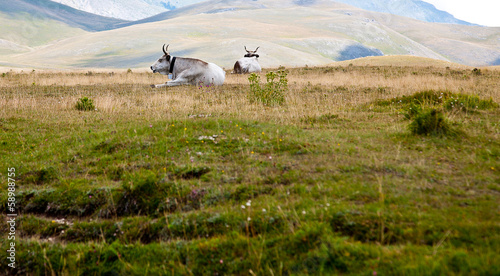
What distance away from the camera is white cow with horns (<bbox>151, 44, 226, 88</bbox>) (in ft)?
64.3

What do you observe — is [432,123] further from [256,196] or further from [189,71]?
[189,71]

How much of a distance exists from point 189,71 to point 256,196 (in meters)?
15.5

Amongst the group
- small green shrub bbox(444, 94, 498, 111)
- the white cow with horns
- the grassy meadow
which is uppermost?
the white cow with horns

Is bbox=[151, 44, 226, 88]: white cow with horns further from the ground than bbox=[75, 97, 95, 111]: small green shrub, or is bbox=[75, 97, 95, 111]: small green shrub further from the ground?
bbox=[151, 44, 226, 88]: white cow with horns

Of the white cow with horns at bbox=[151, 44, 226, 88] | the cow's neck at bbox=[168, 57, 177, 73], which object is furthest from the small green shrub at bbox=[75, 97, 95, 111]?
the cow's neck at bbox=[168, 57, 177, 73]

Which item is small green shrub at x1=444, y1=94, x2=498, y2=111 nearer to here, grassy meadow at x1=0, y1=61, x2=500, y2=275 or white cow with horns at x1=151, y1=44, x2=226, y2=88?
grassy meadow at x1=0, y1=61, x2=500, y2=275

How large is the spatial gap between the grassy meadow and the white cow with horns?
964 centimetres

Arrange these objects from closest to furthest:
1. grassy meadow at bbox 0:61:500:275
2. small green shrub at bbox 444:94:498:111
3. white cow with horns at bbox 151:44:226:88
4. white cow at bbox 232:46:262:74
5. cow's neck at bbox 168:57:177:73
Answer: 1. grassy meadow at bbox 0:61:500:275
2. small green shrub at bbox 444:94:498:111
3. white cow with horns at bbox 151:44:226:88
4. cow's neck at bbox 168:57:177:73
5. white cow at bbox 232:46:262:74

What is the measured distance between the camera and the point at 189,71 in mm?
19734

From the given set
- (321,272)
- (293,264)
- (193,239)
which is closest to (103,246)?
(193,239)

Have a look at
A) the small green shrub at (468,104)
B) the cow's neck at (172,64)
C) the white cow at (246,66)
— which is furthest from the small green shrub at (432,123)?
the white cow at (246,66)

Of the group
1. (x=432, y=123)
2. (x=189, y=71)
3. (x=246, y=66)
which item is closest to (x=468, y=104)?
(x=432, y=123)

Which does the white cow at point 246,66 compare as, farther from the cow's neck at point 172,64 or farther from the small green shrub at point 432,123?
the small green shrub at point 432,123

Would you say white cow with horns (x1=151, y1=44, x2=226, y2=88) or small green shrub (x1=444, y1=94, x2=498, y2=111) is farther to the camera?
white cow with horns (x1=151, y1=44, x2=226, y2=88)
